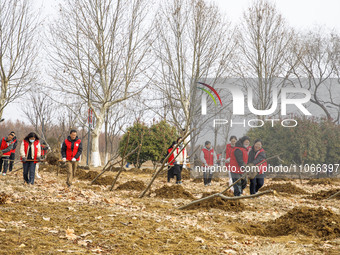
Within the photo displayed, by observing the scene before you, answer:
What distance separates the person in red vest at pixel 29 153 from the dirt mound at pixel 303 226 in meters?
6.82

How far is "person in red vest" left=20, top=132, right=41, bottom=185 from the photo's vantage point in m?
11.0

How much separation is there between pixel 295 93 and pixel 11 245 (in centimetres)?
2581

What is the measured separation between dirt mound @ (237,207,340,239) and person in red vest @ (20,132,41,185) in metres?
6.82

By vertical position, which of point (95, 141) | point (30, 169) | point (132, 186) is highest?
point (95, 141)

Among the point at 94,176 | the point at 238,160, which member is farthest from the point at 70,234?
the point at 94,176

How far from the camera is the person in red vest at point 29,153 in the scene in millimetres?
10984

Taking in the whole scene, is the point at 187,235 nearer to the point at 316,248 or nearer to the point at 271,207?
the point at 316,248

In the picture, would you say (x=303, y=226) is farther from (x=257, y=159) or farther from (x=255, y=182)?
(x=255, y=182)

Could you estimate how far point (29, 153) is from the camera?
11.2m

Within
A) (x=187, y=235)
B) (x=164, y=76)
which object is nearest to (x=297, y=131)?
(x=164, y=76)

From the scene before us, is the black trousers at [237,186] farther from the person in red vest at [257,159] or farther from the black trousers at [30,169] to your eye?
the black trousers at [30,169]

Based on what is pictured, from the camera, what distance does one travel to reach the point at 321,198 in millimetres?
10766

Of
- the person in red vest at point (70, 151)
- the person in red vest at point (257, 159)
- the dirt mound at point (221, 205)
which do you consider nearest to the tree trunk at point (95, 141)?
the person in red vest at point (70, 151)

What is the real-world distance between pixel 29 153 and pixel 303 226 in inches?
310
